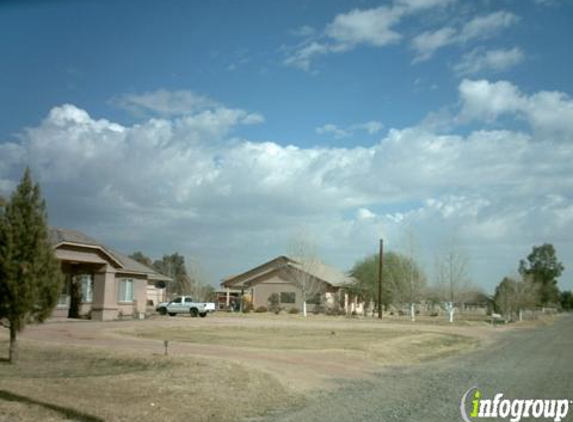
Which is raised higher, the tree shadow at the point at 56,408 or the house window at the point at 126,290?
the house window at the point at 126,290

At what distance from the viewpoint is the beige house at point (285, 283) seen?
67.1 meters

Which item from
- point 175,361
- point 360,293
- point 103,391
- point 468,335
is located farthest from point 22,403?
point 360,293

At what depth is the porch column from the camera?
3784 centimetres

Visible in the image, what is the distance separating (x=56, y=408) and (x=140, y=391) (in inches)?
80.3

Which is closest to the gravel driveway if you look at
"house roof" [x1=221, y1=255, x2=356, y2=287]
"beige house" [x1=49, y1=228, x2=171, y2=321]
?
"beige house" [x1=49, y1=228, x2=171, y2=321]

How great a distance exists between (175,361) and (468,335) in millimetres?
25202

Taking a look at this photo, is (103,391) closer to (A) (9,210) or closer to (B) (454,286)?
(A) (9,210)

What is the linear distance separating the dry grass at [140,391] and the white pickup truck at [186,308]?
3399 centimetres

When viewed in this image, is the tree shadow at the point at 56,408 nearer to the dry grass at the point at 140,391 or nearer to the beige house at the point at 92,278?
the dry grass at the point at 140,391

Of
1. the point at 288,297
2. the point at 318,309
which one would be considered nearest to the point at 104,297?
the point at 288,297

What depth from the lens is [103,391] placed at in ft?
39.7

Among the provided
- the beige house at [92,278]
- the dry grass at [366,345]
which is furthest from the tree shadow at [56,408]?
the beige house at [92,278]

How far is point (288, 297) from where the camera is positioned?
6881 centimetres

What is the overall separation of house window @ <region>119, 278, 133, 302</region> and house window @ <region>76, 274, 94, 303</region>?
84.1 inches
